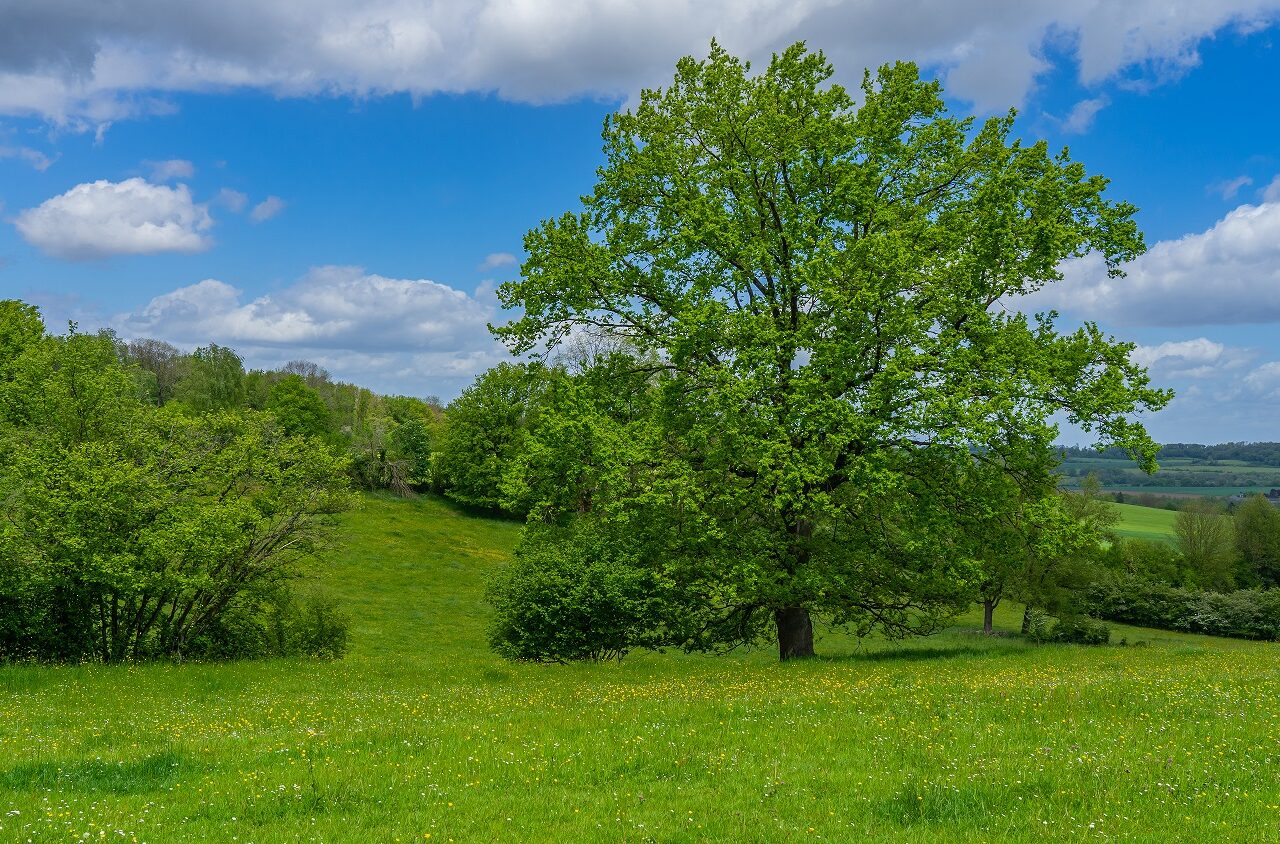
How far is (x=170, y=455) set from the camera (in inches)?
1211

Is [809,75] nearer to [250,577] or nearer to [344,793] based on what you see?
[344,793]

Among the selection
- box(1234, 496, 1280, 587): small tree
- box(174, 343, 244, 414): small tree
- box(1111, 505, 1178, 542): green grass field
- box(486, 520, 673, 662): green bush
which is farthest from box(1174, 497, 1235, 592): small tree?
box(174, 343, 244, 414): small tree

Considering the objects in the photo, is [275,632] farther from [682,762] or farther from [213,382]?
[213,382]

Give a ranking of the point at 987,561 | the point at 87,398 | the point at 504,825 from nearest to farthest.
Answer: the point at 504,825
the point at 987,561
the point at 87,398

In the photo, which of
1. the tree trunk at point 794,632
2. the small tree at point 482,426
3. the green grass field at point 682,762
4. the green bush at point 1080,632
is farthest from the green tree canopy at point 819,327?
the small tree at point 482,426

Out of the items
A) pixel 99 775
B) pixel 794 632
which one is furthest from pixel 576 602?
pixel 99 775

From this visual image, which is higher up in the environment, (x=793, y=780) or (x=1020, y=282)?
(x=1020, y=282)

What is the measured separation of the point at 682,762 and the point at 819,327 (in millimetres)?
15471

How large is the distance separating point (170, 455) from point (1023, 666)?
3019cm

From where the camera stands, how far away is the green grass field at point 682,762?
848cm

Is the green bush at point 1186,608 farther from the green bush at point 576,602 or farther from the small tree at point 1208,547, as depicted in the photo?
the green bush at point 576,602

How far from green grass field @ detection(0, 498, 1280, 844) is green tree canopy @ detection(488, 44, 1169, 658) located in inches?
219

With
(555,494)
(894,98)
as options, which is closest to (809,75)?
(894,98)

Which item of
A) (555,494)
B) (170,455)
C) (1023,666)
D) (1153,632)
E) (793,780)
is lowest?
(1153,632)
